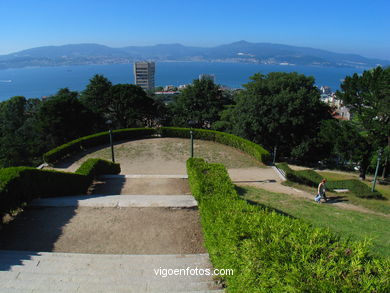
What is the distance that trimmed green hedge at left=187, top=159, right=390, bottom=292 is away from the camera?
291cm

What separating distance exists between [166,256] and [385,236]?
20.0 ft

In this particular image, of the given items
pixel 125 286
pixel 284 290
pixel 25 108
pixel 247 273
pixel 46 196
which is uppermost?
pixel 284 290

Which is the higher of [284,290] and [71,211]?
[284,290]

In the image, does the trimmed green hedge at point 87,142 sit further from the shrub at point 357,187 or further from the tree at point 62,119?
the shrub at point 357,187

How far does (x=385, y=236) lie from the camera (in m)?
7.81

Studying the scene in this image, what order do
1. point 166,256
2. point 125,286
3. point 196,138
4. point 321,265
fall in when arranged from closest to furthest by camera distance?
1. point 321,265
2. point 125,286
3. point 166,256
4. point 196,138

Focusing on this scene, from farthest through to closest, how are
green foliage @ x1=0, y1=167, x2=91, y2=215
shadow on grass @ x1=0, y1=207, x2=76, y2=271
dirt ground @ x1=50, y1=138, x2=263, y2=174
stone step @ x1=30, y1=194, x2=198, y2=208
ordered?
dirt ground @ x1=50, y1=138, x2=263, y2=174 → stone step @ x1=30, y1=194, x2=198, y2=208 → green foliage @ x1=0, y1=167, x2=91, y2=215 → shadow on grass @ x1=0, y1=207, x2=76, y2=271

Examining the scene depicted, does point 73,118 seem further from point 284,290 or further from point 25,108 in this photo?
point 284,290

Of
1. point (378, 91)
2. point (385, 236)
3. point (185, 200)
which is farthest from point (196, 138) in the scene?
point (385, 236)

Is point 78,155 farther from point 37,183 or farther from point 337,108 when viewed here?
point 337,108

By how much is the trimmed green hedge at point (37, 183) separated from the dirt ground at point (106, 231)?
54cm

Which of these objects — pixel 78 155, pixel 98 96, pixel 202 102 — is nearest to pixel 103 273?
pixel 78 155

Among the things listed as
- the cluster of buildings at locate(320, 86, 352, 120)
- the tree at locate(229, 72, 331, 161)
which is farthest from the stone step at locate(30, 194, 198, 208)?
the cluster of buildings at locate(320, 86, 352, 120)

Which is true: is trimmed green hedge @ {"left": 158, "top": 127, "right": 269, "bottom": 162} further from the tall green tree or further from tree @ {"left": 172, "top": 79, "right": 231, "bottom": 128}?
the tall green tree
